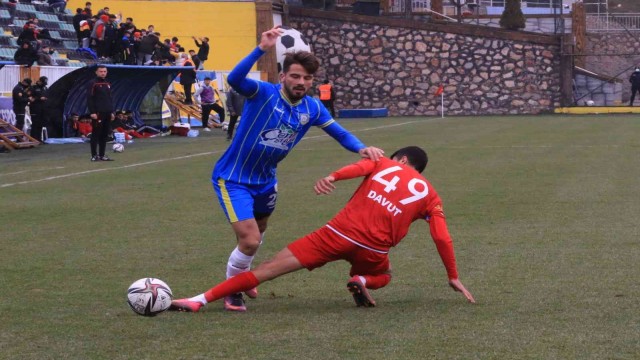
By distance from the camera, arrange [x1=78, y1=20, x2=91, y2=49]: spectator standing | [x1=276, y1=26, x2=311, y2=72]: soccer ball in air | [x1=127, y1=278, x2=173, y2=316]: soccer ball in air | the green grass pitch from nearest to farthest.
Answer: the green grass pitch → [x1=127, y1=278, x2=173, y2=316]: soccer ball in air → [x1=78, y1=20, x2=91, y2=49]: spectator standing → [x1=276, y1=26, x2=311, y2=72]: soccer ball in air

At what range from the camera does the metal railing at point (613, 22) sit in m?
58.1

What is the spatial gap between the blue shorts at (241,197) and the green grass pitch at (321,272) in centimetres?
63

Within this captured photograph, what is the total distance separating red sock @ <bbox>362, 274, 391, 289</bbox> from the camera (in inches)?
301

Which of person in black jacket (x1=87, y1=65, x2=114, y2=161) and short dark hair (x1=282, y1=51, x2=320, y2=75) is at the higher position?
short dark hair (x1=282, y1=51, x2=320, y2=75)

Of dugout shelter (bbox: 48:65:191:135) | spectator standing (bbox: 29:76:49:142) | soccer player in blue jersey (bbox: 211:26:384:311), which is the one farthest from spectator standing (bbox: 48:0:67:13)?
soccer player in blue jersey (bbox: 211:26:384:311)

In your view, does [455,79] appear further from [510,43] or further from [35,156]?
[35,156]

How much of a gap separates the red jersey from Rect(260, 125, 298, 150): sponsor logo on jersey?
49 centimetres

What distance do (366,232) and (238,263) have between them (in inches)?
38.5

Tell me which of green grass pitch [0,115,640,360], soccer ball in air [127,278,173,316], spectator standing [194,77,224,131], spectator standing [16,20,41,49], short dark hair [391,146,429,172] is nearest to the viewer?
green grass pitch [0,115,640,360]

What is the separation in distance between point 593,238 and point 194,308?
4.91 metres

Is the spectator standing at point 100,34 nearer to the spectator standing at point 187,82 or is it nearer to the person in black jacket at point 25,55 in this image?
the spectator standing at point 187,82

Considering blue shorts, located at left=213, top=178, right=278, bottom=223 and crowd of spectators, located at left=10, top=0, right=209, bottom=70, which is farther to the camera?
crowd of spectators, located at left=10, top=0, right=209, bottom=70

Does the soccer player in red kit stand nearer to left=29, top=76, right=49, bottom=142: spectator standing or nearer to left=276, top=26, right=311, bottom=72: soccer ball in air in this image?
left=29, top=76, right=49, bottom=142: spectator standing

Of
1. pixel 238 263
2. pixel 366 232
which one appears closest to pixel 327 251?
pixel 366 232
